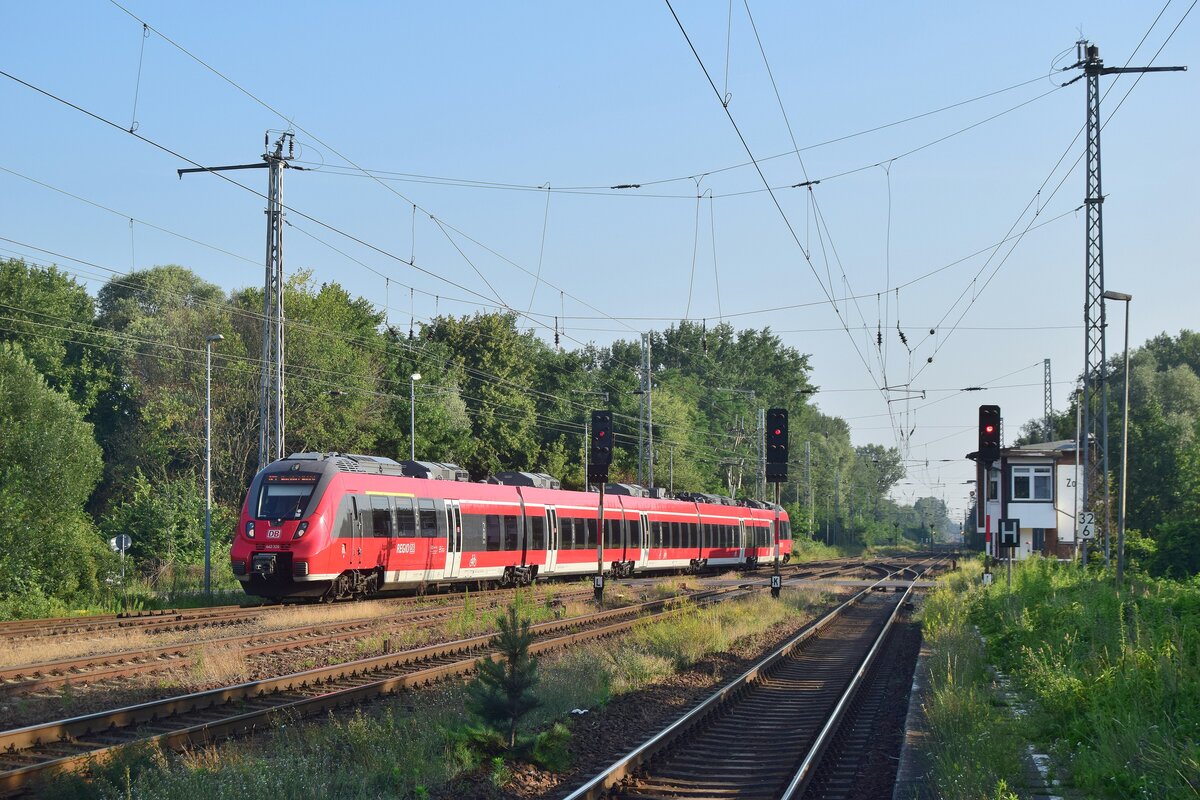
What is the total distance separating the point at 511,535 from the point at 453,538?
11.4 ft

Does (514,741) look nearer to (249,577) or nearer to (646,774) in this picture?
(646,774)

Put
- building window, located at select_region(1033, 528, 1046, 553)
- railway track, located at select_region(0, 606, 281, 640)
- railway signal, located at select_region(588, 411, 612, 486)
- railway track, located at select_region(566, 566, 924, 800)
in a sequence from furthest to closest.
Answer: building window, located at select_region(1033, 528, 1046, 553) → railway signal, located at select_region(588, 411, 612, 486) → railway track, located at select_region(0, 606, 281, 640) → railway track, located at select_region(566, 566, 924, 800)

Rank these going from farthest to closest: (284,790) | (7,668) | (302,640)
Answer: (302,640), (7,668), (284,790)

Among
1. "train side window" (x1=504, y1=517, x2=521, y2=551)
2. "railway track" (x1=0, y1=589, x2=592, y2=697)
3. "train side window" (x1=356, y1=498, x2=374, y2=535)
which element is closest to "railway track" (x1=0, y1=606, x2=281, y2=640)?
"railway track" (x1=0, y1=589, x2=592, y2=697)

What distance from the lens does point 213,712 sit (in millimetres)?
13289

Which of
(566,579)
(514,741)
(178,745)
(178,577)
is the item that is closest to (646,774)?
(514,741)

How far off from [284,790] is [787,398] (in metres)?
113

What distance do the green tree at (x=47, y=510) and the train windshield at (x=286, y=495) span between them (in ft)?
18.7

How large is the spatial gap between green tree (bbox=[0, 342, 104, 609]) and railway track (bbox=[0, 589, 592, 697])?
345 inches

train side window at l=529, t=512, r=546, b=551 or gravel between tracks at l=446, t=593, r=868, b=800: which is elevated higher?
train side window at l=529, t=512, r=546, b=551

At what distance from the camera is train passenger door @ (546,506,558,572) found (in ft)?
121

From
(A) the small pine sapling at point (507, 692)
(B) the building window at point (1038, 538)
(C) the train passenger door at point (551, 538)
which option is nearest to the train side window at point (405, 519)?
(C) the train passenger door at point (551, 538)

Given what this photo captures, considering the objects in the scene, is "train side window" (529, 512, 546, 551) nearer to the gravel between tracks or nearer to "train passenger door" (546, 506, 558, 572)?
"train passenger door" (546, 506, 558, 572)

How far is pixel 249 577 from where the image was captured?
2594 cm
